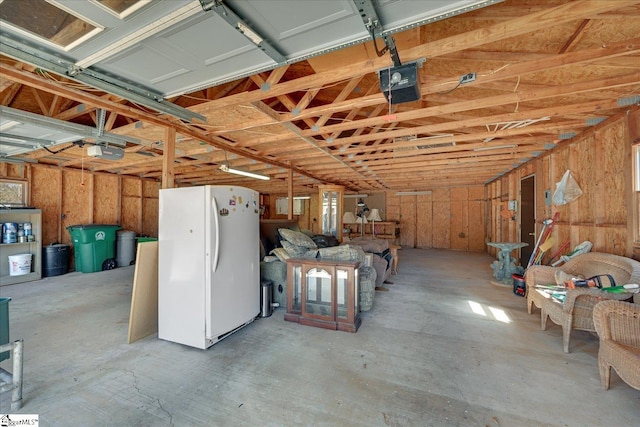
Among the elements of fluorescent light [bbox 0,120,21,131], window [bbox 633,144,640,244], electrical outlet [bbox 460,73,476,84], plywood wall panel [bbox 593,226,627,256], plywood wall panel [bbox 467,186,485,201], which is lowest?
plywood wall panel [bbox 593,226,627,256]

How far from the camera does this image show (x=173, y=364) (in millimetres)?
2350

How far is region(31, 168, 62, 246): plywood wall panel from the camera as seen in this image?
600cm

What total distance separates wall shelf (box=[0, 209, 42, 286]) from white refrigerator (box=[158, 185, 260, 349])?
4.99 m

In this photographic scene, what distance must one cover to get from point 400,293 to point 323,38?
408 centimetres

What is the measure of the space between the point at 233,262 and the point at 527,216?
6371 mm

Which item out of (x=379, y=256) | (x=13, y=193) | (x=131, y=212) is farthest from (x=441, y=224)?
(x=13, y=193)

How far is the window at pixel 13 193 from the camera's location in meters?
5.48

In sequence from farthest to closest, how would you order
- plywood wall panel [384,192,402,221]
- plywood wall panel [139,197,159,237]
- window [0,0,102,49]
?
plywood wall panel [384,192,402,221], plywood wall panel [139,197,159,237], window [0,0,102,49]

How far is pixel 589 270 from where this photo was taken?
10.1ft

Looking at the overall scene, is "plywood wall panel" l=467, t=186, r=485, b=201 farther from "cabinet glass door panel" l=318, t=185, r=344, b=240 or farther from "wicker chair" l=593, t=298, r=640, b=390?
"wicker chair" l=593, t=298, r=640, b=390

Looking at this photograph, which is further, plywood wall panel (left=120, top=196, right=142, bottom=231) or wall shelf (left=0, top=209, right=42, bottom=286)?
plywood wall panel (left=120, top=196, right=142, bottom=231)

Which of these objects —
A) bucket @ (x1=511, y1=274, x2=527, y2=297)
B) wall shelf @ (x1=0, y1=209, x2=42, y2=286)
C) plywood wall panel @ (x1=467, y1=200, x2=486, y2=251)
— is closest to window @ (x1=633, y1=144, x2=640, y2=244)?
bucket @ (x1=511, y1=274, x2=527, y2=297)

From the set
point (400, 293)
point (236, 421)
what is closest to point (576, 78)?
point (400, 293)

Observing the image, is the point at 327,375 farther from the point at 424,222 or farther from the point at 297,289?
the point at 424,222
